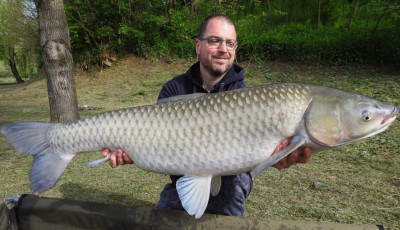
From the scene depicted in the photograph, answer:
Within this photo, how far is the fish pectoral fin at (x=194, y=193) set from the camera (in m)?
1.44

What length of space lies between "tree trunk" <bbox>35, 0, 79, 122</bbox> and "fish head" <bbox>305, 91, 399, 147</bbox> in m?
3.70

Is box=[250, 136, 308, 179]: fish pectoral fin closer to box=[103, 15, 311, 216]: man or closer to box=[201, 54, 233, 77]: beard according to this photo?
box=[103, 15, 311, 216]: man

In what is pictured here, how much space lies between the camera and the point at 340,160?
11.2 feet

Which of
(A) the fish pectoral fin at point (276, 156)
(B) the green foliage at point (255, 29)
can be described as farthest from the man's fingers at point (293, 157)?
(B) the green foliage at point (255, 29)

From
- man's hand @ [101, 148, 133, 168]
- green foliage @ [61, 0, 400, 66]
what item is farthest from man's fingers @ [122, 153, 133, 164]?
green foliage @ [61, 0, 400, 66]

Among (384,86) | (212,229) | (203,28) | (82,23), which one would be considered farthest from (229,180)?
(82,23)

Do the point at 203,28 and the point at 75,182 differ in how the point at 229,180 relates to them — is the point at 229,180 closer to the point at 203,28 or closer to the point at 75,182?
the point at 203,28

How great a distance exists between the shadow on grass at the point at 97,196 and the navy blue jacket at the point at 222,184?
1.81 ft

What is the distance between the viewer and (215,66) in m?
2.00

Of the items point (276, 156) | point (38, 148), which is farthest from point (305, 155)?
point (38, 148)

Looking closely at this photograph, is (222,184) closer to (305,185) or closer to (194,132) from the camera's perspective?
(194,132)

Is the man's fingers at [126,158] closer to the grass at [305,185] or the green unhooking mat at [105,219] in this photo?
the green unhooking mat at [105,219]

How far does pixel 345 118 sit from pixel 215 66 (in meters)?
0.91

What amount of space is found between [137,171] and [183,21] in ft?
30.0
